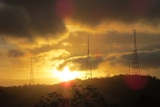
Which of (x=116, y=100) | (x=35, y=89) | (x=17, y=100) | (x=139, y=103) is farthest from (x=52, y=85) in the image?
(x=139, y=103)

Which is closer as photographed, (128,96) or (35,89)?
(128,96)

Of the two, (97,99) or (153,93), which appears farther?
(153,93)

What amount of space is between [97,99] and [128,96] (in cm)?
6169

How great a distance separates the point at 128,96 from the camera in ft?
370

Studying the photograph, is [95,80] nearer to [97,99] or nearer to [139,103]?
[139,103]

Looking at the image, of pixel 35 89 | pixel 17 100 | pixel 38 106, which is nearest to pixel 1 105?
pixel 17 100

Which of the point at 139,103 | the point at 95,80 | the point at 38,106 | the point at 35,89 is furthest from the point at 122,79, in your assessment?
the point at 38,106

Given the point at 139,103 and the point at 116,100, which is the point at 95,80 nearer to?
the point at 116,100

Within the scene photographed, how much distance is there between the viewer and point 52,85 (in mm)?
128125

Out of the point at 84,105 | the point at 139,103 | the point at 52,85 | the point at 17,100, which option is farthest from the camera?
Result: the point at 52,85

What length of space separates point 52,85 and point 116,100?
2570 centimetres

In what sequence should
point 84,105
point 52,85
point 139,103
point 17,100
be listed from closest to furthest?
point 84,105, point 139,103, point 17,100, point 52,85

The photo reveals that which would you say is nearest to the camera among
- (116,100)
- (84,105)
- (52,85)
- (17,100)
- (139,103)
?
(84,105)

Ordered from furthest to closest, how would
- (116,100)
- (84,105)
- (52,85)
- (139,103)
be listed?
1. (52,85)
2. (116,100)
3. (139,103)
4. (84,105)
